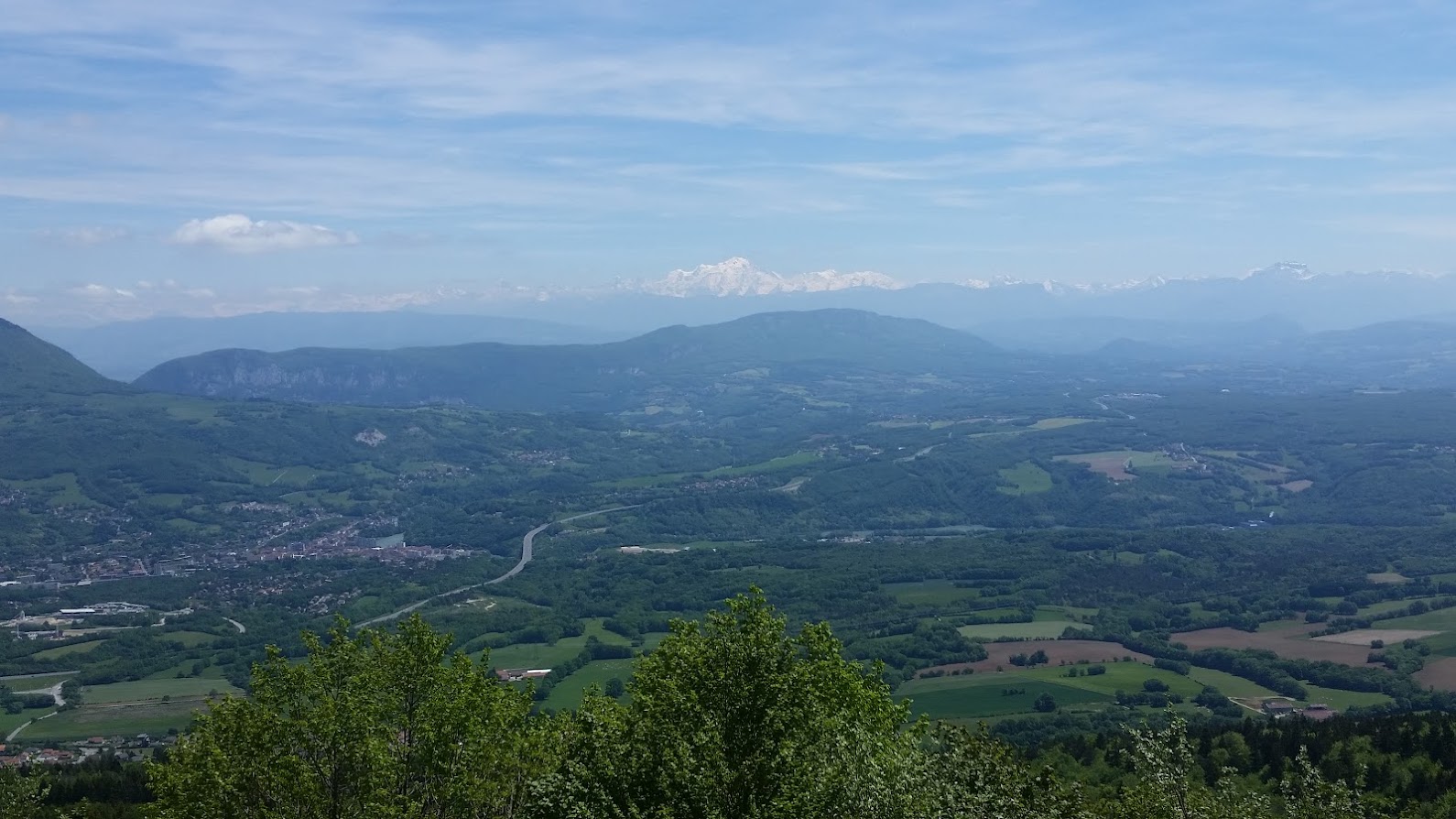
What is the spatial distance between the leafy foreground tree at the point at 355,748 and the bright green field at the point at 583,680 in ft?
168

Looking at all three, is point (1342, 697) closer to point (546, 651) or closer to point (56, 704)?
point (546, 651)

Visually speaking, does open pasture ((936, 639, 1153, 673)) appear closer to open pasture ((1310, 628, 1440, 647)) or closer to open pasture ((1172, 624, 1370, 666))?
open pasture ((1172, 624, 1370, 666))

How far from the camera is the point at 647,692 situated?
24.3m

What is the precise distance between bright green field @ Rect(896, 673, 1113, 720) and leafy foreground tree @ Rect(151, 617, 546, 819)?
52670 millimetres

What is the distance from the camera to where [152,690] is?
8581 centimetres

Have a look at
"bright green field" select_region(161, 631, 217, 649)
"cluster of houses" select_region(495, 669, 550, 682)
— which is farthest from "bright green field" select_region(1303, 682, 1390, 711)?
"bright green field" select_region(161, 631, 217, 649)

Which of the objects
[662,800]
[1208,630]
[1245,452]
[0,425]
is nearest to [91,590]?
[0,425]

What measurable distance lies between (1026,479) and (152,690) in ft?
429

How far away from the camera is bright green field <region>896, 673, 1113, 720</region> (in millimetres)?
74438

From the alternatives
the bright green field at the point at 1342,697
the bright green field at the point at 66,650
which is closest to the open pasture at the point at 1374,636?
the bright green field at the point at 1342,697

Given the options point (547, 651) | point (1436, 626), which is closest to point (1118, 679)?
point (1436, 626)

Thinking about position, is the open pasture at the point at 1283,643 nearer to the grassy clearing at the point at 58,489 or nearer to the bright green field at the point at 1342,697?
the bright green field at the point at 1342,697

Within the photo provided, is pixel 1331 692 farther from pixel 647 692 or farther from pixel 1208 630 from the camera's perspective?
pixel 647 692

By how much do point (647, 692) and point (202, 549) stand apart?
13984 cm
